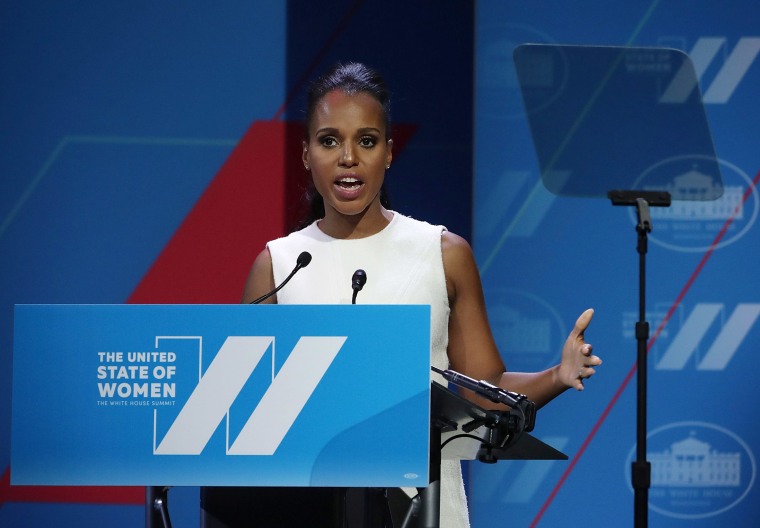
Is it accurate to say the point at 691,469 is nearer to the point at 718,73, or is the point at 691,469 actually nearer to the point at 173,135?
the point at 718,73

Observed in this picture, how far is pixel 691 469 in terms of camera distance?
11.0 ft

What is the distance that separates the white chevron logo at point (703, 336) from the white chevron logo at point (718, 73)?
0.70 m

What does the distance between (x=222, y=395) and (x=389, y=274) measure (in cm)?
88

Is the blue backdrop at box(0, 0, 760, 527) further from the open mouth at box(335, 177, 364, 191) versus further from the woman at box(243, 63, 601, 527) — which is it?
the open mouth at box(335, 177, 364, 191)

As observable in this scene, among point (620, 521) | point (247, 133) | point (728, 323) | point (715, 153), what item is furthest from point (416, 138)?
point (620, 521)

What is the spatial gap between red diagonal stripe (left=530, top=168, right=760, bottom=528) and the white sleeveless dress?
1230 millimetres

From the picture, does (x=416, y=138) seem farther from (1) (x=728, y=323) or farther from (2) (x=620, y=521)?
(2) (x=620, y=521)

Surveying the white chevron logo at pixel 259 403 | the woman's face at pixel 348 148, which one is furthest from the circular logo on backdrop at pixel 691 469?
the white chevron logo at pixel 259 403


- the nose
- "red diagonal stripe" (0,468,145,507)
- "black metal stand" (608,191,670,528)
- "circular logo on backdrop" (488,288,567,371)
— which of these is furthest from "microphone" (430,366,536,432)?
"red diagonal stripe" (0,468,145,507)

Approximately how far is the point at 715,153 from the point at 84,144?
7.15ft

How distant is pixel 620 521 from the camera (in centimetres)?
332

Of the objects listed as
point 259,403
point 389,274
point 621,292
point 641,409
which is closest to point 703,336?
point 621,292

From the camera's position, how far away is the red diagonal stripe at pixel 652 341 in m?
3.35

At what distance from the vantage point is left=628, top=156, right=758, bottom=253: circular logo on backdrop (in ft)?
11.1
